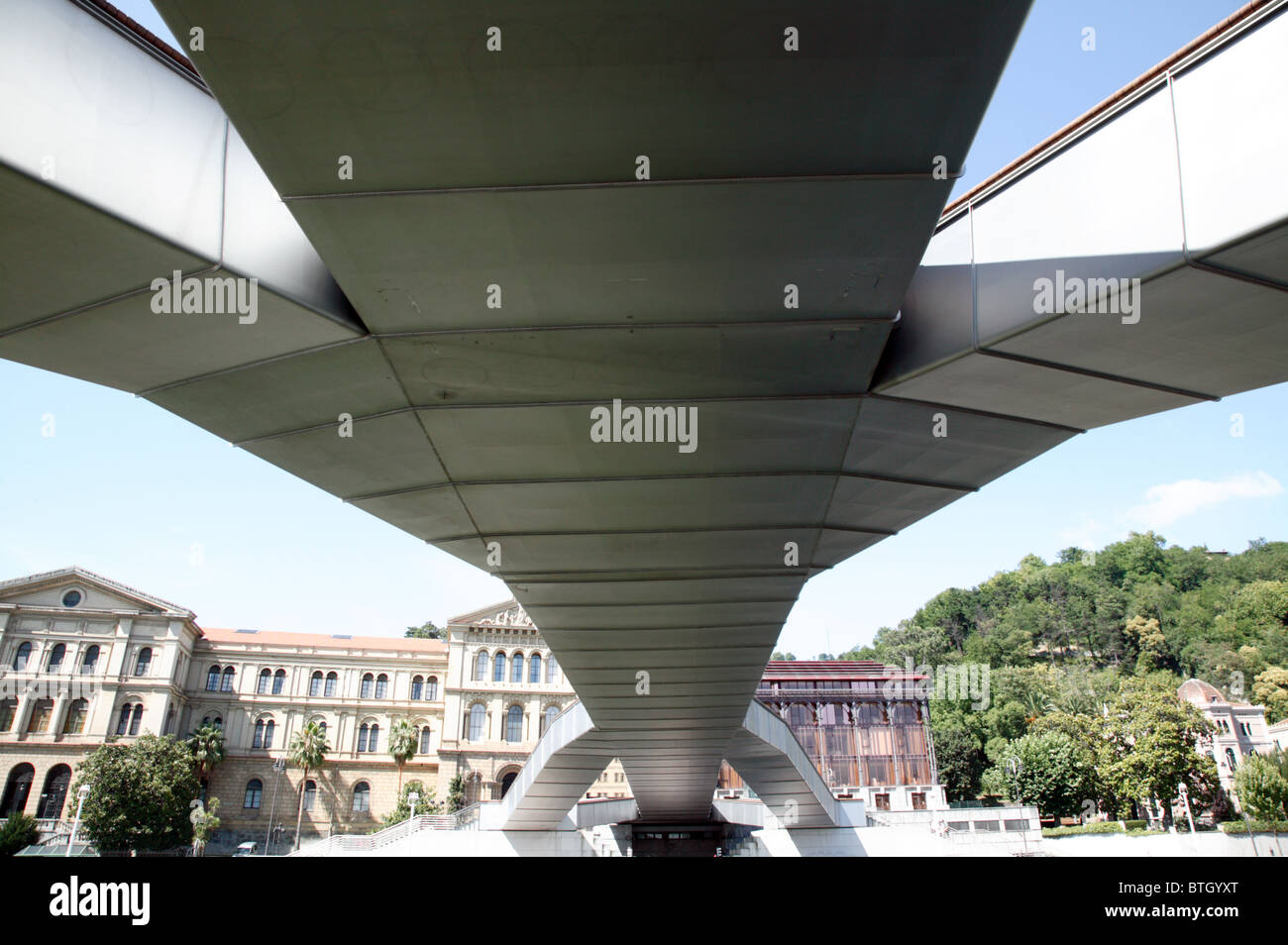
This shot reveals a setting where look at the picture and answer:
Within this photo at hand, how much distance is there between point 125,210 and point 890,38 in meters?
4.38

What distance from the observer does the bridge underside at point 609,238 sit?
3859 millimetres

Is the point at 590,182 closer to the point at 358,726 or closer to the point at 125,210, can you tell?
the point at 125,210

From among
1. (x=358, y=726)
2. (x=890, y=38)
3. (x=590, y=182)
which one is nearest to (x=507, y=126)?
(x=590, y=182)

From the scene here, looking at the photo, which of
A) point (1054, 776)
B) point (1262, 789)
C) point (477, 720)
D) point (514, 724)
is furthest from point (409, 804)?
point (1262, 789)

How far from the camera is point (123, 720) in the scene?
3137 inches

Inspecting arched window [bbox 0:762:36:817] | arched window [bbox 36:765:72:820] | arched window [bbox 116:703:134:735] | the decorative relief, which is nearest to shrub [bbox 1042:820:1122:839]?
the decorative relief

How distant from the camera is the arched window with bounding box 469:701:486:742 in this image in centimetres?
A: 8712

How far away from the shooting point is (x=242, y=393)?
6703 millimetres

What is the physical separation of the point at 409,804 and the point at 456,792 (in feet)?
26.5

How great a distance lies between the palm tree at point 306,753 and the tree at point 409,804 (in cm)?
904
